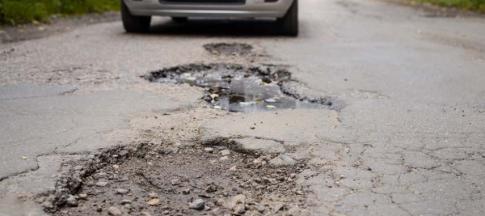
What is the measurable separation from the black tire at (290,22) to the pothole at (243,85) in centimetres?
230

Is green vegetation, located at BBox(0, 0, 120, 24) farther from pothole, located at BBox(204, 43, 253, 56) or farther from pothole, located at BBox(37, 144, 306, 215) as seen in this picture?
pothole, located at BBox(37, 144, 306, 215)

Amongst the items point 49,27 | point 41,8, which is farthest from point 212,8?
point 41,8

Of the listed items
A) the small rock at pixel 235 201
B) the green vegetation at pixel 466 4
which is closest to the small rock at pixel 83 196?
the small rock at pixel 235 201

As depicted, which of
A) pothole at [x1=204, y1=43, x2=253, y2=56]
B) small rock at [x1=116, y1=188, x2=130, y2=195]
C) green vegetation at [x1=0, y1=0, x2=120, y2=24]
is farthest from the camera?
green vegetation at [x1=0, y1=0, x2=120, y2=24]

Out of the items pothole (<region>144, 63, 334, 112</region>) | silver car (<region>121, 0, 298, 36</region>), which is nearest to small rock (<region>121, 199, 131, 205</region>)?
pothole (<region>144, 63, 334, 112</region>)

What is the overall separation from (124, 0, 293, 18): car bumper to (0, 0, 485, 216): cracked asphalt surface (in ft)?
1.21

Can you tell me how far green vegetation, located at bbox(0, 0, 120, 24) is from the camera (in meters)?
8.70

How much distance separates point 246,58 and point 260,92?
1490mm

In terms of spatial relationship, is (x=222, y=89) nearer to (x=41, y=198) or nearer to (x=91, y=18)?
(x=41, y=198)

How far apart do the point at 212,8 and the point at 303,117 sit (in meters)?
3.90

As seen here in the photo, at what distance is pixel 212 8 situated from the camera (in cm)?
766

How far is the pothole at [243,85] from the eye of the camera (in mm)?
4531

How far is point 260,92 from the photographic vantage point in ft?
16.1

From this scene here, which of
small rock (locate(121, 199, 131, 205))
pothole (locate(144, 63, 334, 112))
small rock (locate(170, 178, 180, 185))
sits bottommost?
pothole (locate(144, 63, 334, 112))
